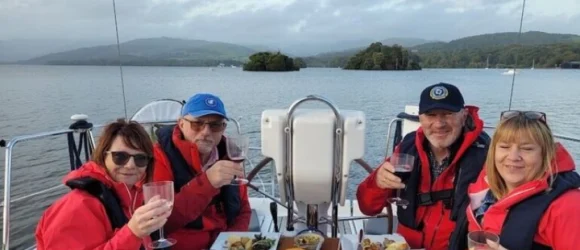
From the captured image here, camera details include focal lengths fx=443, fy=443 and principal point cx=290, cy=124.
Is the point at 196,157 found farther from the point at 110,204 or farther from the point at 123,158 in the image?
the point at 110,204

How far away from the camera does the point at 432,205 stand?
241cm

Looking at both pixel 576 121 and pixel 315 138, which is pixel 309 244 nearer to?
pixel 315 138

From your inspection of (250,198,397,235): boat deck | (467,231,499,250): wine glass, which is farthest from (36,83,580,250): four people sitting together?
(250,198,397,235): boat deck

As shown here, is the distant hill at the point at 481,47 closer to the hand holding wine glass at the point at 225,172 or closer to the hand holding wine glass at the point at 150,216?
the hand holding wine glass at the point at 225,172

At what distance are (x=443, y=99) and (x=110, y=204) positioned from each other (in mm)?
1696

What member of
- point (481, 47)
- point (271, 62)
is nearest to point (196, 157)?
point (481, 47)

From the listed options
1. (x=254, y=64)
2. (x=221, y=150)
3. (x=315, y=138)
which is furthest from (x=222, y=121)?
(x=254, y=64)

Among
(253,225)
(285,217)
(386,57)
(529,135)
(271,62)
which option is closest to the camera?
(529,135)

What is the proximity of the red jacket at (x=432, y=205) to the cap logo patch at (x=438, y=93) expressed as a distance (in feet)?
0.79

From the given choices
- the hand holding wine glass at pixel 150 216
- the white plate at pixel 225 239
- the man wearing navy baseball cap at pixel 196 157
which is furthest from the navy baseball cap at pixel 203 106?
the hand holding wine glass at pixel 150 216

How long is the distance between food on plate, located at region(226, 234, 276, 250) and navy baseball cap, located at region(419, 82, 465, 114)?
1.10 metres

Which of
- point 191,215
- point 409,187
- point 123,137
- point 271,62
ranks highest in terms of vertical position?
point 123,137

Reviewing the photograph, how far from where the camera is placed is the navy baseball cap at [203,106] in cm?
254

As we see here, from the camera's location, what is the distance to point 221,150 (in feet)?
9.03
